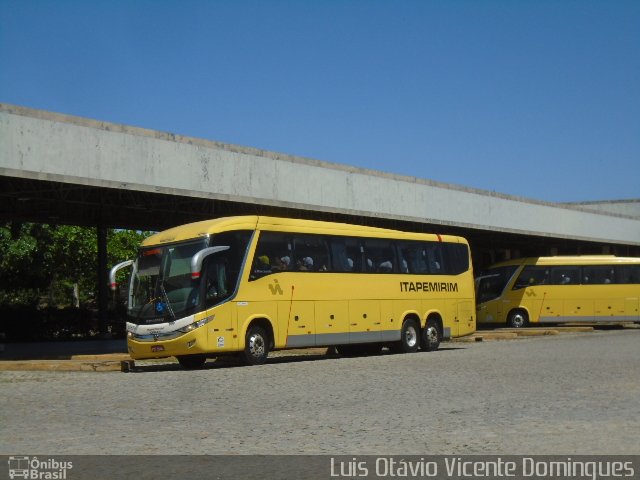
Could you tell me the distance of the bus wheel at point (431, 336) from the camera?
2598 cm

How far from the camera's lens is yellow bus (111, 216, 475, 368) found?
19.2 m

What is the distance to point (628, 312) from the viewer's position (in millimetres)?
41844

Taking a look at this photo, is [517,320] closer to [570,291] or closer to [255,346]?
[570,291]

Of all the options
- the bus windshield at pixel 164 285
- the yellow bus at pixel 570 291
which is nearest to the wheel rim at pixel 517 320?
the yellow bus at pixel 570 291

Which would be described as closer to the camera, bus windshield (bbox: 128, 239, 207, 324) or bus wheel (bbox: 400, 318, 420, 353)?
bus windshield (bbox: 128, 239, 207, 324)

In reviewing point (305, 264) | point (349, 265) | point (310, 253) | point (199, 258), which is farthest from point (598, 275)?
point (199, 258)

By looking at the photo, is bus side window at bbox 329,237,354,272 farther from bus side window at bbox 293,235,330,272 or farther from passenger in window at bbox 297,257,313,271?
passenger in window at bbox 297,257,313,271

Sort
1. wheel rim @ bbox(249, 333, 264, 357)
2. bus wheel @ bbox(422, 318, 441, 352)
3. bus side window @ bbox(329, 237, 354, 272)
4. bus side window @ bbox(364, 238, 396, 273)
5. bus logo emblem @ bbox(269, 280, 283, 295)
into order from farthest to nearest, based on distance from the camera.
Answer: bus wheel @ bbox(422, 318, 441, 352) < bus side window @ bbox(364, 238, 396, 273) < bus side window @ bbox(329, 237, 354, 272) < bus logo emblem @ bbox(269, 280, 283, 295) < wheel rim @ bbox(249, 333, 264, 357)

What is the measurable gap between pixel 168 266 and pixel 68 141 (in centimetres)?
381

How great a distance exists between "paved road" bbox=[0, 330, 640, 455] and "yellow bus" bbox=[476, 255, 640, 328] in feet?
77.4

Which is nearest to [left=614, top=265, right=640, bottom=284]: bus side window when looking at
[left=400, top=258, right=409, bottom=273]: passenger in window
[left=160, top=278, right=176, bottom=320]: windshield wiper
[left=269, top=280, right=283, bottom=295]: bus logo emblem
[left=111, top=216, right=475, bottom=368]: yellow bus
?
[left=111, top=216, right=475, bottom=368]: yellow bus

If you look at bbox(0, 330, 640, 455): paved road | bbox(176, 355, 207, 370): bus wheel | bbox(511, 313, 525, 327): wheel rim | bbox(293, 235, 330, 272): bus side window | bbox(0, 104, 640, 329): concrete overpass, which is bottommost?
bbox(511, 313, 525, 327): wheel rim

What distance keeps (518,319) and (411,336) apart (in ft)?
58.1

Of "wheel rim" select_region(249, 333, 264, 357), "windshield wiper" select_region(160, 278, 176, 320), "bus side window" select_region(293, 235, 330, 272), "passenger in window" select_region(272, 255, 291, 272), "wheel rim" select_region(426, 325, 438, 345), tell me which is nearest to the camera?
"windshield wiper" select_region(160, 278, 176, 320)
